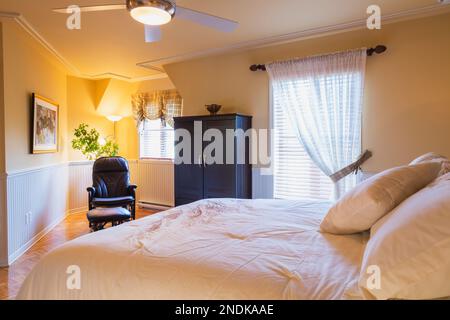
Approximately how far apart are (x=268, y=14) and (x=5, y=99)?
2.93 metres

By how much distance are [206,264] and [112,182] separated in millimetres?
3900

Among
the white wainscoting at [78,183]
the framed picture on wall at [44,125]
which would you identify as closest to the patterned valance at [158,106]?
the white wainscoting at [78,183]

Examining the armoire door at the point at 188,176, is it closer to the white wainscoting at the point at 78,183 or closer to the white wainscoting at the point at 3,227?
the white wainscoting at the point at 3,227

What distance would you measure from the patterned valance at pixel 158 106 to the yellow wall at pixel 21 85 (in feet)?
5.18

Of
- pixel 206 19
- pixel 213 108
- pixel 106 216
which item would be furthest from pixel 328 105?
pixel 106 216

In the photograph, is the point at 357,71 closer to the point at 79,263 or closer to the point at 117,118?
the point at 79,263

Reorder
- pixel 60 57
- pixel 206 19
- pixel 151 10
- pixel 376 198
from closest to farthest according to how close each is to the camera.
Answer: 1. pixel 376 198
2. pixel 151 10
3. pixel 206 19
4. pixel 60 57

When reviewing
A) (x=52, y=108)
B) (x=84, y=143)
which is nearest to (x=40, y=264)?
(x=52, y=108)

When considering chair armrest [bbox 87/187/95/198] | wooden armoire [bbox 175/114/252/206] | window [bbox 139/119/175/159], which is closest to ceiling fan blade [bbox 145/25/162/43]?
wooden armoire [bbox 175/114/252/206]

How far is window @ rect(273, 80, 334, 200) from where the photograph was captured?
11.9 feet

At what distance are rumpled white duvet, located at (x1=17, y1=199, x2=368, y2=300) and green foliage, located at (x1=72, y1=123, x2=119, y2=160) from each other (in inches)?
161

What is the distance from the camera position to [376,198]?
137 centimetres

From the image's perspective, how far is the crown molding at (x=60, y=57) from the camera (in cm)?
304

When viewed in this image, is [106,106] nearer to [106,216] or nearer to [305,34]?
[106,216]
